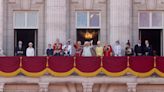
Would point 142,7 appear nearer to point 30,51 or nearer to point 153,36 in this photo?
point 153,36

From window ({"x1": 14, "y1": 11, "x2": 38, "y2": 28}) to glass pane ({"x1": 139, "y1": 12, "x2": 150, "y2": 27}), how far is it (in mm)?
8412

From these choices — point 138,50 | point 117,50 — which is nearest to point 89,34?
point 117,50

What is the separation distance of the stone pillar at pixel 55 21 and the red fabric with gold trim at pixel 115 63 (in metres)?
5.58

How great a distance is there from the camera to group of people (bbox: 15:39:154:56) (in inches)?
1538

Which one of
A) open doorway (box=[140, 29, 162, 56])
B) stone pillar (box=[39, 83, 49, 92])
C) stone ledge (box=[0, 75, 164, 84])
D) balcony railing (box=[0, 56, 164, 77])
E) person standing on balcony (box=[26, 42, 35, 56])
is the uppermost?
open doorway (box=[140, 29, 162, 56])

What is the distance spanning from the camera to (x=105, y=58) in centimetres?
3794

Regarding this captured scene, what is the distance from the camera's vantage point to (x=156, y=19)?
43.6 metres

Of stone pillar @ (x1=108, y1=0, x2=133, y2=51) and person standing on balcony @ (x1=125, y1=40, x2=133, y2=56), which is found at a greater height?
stone pillar @ (x1=108, y1=0, x2=133, y2=51)

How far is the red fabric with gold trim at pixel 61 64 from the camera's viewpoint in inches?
1491

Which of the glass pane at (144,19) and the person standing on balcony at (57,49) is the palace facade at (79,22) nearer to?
the glass pane at (144,19)

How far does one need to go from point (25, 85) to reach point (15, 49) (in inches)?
174

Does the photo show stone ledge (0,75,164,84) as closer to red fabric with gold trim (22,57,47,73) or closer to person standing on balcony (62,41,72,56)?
red fabric with gold trim (22,57,47,73)

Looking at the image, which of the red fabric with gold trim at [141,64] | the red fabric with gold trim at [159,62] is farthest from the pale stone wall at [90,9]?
the red fabric with gold trim at [159,62]

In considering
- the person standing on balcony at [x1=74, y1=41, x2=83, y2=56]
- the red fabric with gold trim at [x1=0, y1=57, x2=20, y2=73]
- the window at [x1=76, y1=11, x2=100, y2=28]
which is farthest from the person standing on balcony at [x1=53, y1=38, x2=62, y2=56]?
the window at [x1=76, y1=11, x2=100, y2=28]
